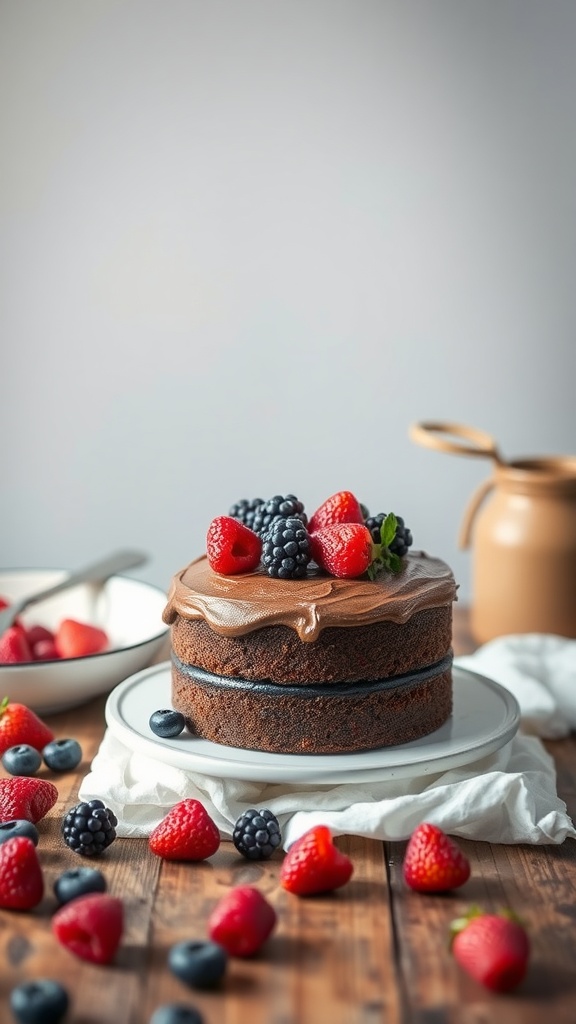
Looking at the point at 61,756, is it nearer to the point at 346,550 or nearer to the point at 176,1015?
the point at 346,550

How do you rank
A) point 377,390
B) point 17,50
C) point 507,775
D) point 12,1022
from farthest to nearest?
1. point 377,390
2. point 17,50
3. point 507,775
4. point 12,1022

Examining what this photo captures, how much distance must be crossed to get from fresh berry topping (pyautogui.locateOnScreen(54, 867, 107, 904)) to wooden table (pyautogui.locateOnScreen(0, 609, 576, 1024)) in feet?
0.11

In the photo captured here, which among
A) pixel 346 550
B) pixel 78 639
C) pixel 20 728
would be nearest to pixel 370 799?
pixel 346 550

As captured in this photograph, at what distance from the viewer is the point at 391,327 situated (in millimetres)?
3877

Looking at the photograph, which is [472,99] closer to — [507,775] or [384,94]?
[384,94]

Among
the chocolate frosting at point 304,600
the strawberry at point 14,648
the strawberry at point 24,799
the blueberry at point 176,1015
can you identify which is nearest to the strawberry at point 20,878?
the strawberry at point 24,799

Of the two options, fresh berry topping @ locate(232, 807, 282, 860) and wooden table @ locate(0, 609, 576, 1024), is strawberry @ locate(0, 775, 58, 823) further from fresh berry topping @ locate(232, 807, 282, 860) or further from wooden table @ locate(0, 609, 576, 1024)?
fresh berry topping @ locate(232, 807, 282, 860)

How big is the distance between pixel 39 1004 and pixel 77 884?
0.30 meters

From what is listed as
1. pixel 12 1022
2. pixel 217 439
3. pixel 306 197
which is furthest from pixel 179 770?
pixel 306 197

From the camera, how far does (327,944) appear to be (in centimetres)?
154

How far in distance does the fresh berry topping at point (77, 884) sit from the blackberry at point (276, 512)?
2.38ft

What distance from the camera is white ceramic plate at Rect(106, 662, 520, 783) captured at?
1.86 metres

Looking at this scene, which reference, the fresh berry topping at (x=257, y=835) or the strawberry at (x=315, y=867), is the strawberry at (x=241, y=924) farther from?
the fresh berry topping at (x=257, y=835)

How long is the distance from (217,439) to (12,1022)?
278 centimetres
